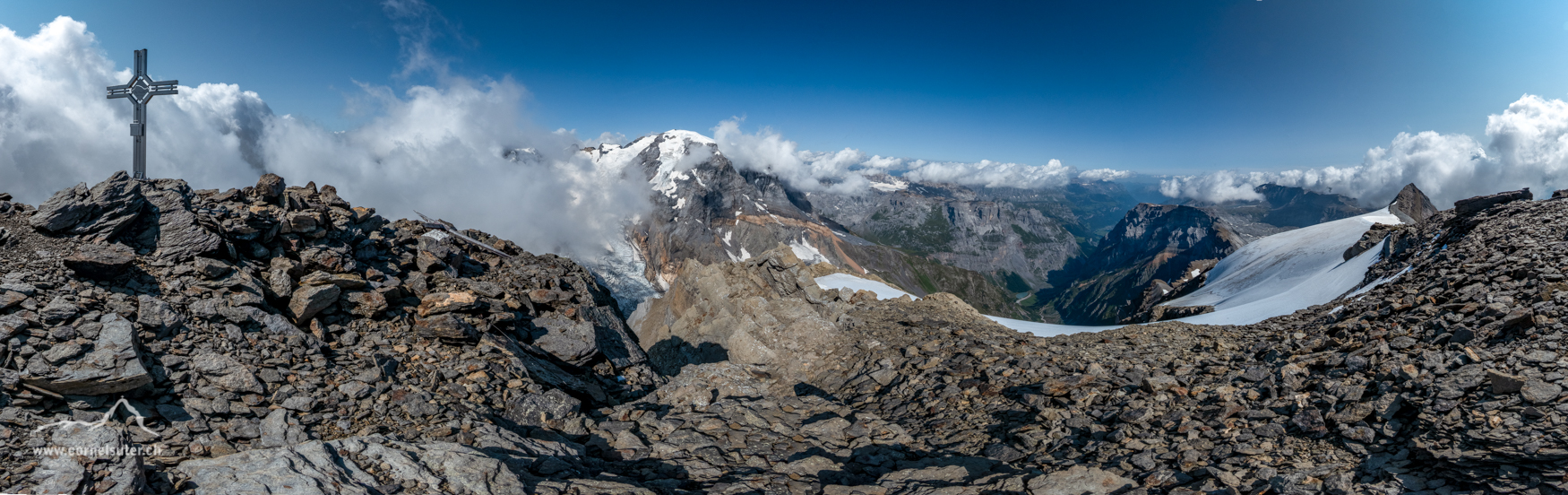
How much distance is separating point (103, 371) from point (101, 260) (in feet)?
11.5

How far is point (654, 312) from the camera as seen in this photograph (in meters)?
39.0

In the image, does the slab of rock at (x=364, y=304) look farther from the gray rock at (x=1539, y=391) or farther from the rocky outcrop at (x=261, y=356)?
the gray rock at (x=1539, y=391)

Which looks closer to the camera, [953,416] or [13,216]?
[13,216]

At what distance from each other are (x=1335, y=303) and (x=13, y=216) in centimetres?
3391

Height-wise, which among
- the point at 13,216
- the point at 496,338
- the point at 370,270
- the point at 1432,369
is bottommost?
the point at 1432,369

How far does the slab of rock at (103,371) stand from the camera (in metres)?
7.55

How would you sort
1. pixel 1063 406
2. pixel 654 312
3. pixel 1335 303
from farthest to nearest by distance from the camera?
1. pixel 654 312
2. pixel 1335 303
3. pixel 1063 406

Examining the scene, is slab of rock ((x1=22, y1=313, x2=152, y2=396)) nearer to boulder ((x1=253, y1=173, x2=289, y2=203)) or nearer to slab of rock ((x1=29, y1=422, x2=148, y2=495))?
slab of rock ((x1=29, y1=422, x2=148, y2=495))

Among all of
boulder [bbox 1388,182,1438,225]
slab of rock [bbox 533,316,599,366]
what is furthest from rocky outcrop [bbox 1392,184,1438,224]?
slab of rock [bbox 533,316,599,366]

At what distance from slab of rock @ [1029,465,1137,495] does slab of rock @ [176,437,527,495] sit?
26.3 feet

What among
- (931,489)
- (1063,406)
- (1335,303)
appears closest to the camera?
(931,489)

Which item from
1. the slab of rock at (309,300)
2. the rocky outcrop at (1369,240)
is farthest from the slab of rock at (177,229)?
the rocky outcrop at (1369,240)

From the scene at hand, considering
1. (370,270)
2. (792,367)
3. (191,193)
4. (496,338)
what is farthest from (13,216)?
(792,367)

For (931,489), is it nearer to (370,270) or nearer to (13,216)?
(370,270)
